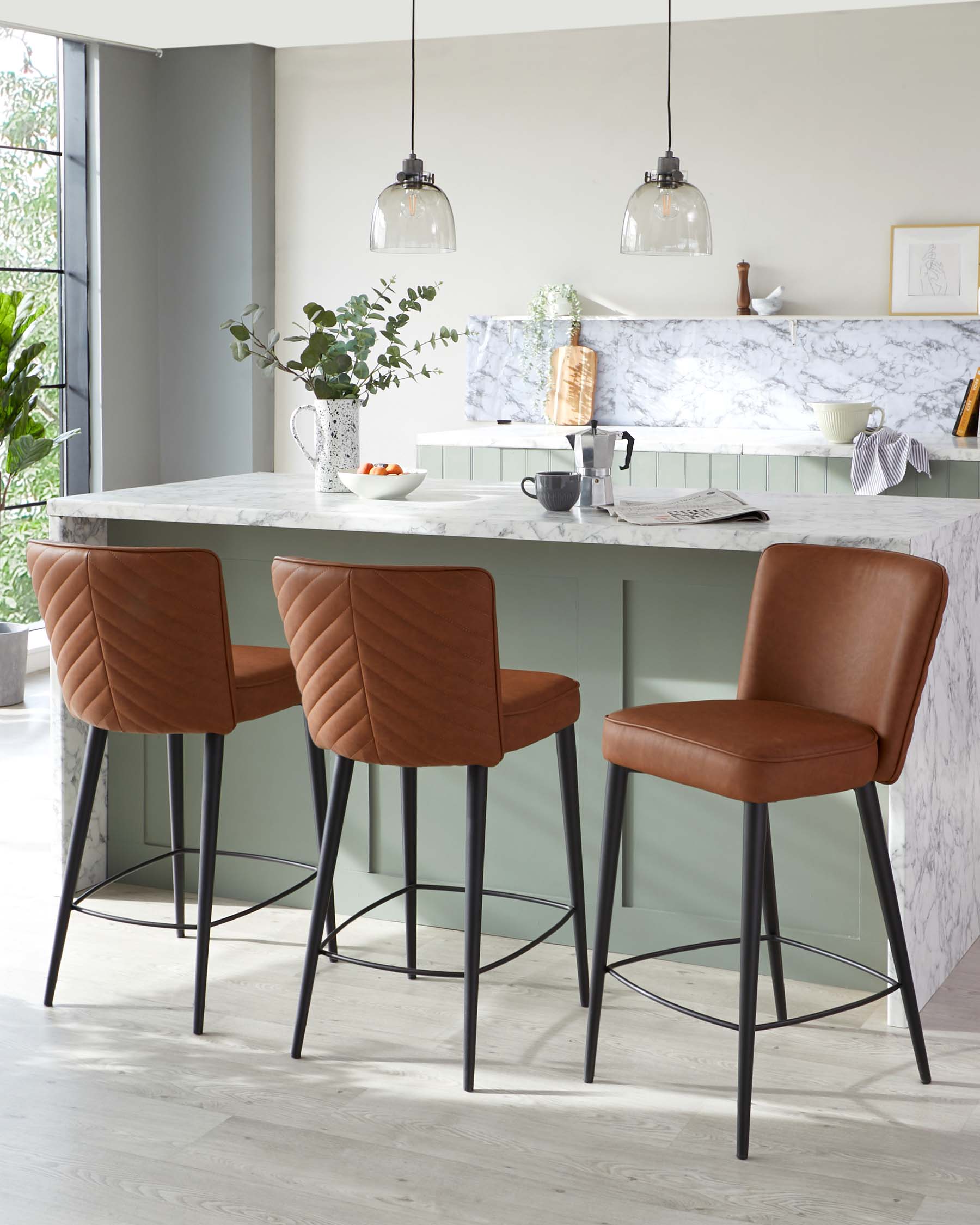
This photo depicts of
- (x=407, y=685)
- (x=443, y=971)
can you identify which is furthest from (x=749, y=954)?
(x=443, y=971)

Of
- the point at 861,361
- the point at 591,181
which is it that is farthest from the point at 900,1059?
the point at 591,181

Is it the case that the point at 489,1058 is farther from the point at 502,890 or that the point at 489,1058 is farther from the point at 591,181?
the point at 591,181

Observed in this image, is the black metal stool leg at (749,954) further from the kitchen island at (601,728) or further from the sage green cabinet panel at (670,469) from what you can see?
the sage green cabinet panel at (670,469)

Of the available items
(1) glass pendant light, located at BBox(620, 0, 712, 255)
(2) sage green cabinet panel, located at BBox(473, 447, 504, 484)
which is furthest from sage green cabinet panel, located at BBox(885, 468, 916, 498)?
(1) glass pendant light, located at BBox(620, 0, 712, 255)

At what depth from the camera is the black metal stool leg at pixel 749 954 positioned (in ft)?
7.77

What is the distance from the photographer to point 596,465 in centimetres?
329

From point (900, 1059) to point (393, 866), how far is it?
1255 millimetres

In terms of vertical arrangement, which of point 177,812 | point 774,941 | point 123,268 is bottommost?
point 774,941

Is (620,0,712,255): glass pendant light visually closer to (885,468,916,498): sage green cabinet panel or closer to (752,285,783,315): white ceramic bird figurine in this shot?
(885,468,916,498): sage green cabinet panel

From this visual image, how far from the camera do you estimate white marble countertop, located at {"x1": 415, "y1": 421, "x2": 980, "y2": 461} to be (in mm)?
5344

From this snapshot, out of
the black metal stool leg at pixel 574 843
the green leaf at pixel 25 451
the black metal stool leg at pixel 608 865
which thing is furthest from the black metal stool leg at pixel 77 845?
the green leaf at pixel 25 451

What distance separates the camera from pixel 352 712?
104 inches

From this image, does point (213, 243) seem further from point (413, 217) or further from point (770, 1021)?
point (770, 1021)

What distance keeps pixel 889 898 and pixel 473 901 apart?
730 mm
